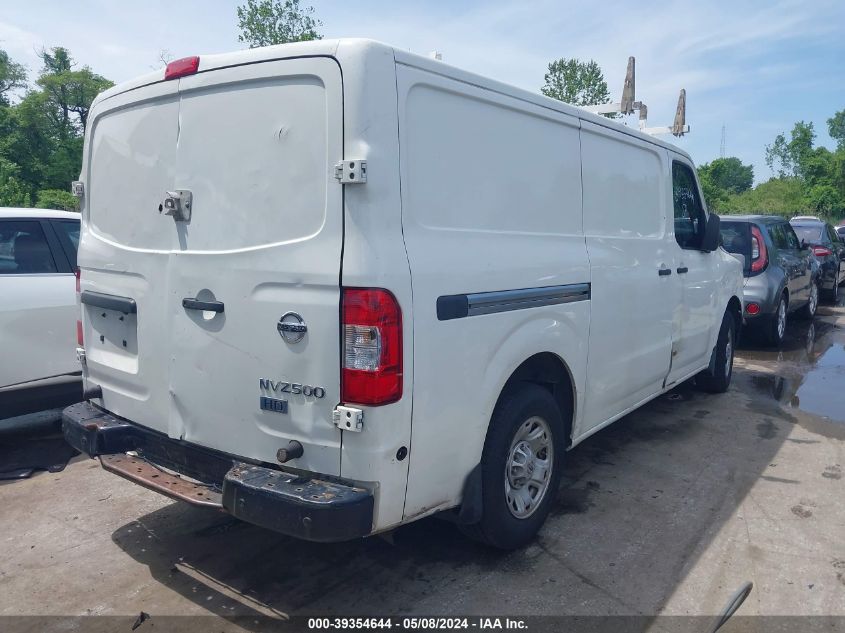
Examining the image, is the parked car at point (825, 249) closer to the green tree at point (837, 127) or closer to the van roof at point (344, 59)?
the van roof at point (344, 59)

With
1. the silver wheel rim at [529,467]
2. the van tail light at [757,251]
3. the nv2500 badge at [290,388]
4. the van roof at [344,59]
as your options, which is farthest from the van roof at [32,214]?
the van tail light at [757,251]

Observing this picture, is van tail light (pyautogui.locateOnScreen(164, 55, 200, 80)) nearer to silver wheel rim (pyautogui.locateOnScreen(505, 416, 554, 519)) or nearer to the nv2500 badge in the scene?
the nv2500 badge

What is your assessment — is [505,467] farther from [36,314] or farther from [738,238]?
[738,238]

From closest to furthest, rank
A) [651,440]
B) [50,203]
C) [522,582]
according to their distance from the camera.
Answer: [522,582], [651,440], [50,203]

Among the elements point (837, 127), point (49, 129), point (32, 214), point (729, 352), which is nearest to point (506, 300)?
point (32, 214)

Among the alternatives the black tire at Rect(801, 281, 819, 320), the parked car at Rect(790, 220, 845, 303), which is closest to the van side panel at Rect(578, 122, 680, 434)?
the black tire at Rect(801, 281, 819, 320)

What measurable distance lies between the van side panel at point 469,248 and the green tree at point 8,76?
2376 inches

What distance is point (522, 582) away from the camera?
127 inches

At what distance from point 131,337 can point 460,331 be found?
1.71 metres

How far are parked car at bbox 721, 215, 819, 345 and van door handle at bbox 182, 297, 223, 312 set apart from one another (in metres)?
7.43

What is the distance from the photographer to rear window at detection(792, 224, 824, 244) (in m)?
13.4

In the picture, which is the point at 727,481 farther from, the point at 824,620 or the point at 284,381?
the point at 284,381

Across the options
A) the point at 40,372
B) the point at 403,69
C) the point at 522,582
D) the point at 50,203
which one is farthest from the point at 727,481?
the point at 50,203

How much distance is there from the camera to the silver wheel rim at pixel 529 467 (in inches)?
133
